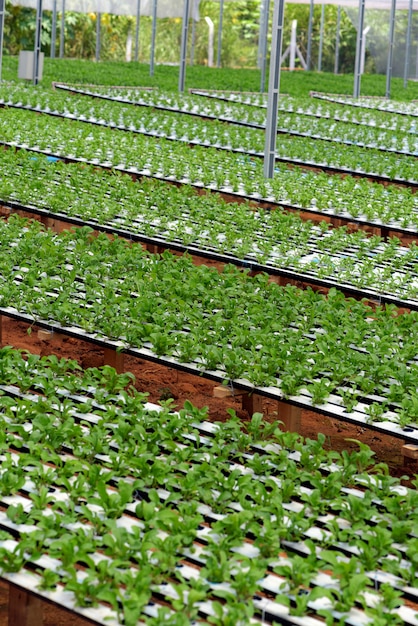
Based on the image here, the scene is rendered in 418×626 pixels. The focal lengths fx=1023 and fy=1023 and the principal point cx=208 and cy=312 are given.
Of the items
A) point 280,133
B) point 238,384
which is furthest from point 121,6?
point 238,384

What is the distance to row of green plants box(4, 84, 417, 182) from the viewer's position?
1371 cm

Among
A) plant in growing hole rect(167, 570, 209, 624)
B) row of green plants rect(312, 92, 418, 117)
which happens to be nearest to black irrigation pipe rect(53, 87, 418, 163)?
row of green plants rect(312, 92, 418, 117)

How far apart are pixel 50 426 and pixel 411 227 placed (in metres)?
6.12

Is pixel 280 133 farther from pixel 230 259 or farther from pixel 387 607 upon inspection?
pixel 387 607

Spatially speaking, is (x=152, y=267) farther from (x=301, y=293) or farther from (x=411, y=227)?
(x=411, y=227)

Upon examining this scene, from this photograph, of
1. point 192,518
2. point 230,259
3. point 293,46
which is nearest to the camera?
point 192,518

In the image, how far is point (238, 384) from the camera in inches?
236

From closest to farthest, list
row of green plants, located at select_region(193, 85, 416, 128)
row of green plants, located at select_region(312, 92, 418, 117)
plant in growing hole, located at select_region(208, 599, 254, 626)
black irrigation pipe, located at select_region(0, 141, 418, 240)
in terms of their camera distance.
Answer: plant in growing hole, located at select_region(208, 599, 254, 626) < black irrigation pipe, located at select_region(0, 141, 418, 240) < row of green plants, located at select_region(193, 85, 416, 128) < row of green plants, located at select_region(312, 92, 418, 117)

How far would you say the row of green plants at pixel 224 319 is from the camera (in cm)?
602

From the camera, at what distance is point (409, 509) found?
180 inches

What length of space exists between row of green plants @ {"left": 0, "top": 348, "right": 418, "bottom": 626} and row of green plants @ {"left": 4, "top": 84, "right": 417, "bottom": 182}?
8.54 m

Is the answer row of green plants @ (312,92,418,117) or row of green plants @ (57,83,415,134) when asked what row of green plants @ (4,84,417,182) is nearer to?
row of green plants @ (57,83,415,134)

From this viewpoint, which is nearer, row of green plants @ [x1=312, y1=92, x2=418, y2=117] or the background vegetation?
row of green plants @ [x1=312, y1=92, x2=418, y2=117]

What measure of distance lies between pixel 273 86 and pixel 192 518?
8.31 metres
